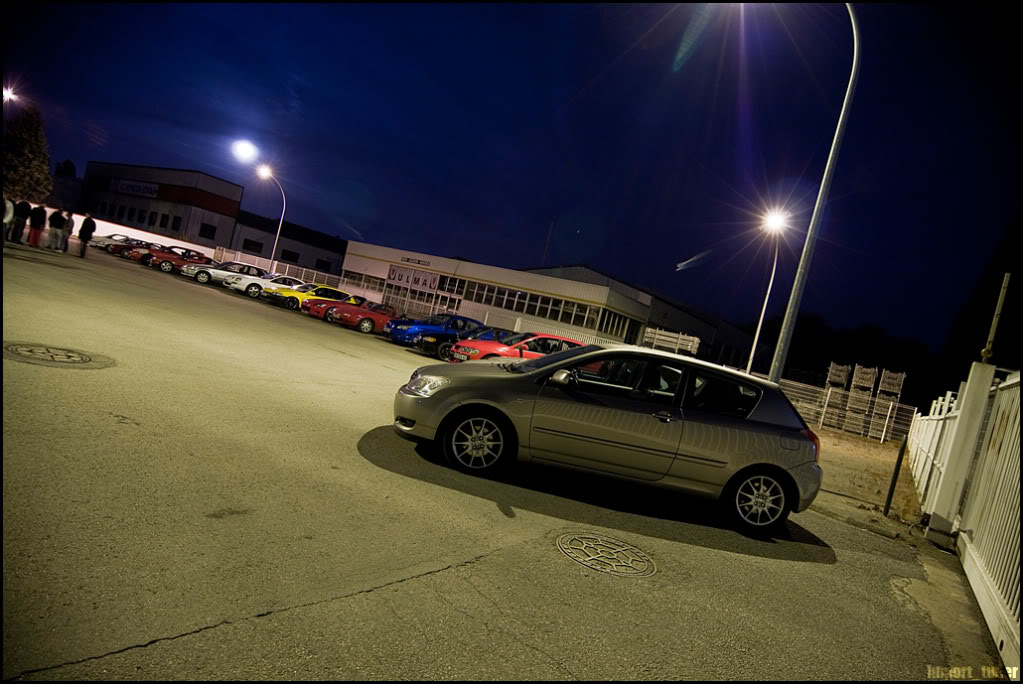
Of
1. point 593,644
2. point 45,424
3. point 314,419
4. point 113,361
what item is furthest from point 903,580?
point 113,361

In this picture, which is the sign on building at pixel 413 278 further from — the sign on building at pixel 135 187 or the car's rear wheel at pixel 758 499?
the car's rear wheel at pixel 758 499

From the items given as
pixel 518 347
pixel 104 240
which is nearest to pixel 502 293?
pixel 104 240

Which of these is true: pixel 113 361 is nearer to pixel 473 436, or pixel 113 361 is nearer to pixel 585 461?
pixel 473 436

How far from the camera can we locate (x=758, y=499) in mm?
6066

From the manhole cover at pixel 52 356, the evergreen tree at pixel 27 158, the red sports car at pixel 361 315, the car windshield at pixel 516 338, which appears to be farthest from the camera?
the evergreen tree at pixel 27 158

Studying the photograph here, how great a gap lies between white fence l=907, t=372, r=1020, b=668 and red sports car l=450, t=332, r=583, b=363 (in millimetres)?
9471

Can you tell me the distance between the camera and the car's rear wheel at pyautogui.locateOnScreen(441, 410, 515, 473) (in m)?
5.93

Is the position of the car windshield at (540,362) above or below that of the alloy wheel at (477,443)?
above

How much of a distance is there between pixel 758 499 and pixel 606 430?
1.91 meters

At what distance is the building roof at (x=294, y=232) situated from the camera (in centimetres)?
6769

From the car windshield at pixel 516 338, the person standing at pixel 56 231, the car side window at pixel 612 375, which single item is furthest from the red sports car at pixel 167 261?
the car side window at pixel 612 375

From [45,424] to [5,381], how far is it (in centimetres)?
133

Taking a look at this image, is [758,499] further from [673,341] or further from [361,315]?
[673,341]

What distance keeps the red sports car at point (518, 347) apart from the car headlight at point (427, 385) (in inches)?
366
